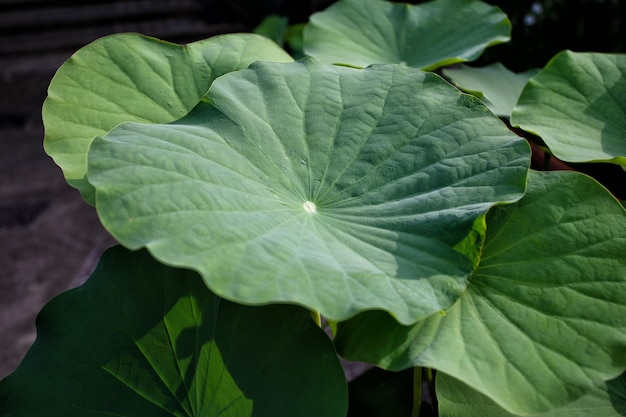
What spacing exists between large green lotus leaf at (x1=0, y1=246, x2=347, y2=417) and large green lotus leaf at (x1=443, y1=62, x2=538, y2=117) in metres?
0.56

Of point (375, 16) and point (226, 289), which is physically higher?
point (226, 289)

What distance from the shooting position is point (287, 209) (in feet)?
2.28

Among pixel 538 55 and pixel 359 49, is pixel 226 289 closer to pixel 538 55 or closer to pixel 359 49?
pixel 359 49

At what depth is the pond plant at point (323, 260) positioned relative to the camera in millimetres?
592

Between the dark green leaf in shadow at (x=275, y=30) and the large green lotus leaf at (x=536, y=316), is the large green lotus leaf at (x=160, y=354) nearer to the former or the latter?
the large green lotus leaf at (x=536, y=316)

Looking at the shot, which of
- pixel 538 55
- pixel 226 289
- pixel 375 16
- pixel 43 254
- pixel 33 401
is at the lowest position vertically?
pixel 43 254

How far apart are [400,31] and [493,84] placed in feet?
0.81

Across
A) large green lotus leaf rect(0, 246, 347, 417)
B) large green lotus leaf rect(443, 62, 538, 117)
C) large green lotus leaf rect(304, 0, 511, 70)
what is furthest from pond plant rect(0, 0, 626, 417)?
large green lotus leaf rect(304, 0, 511, 70)

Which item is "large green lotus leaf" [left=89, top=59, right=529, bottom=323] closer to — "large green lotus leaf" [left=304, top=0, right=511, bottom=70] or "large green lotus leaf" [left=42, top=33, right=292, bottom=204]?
"large green lotus leaf" [left=42, top=33, right=292, bottom=204]

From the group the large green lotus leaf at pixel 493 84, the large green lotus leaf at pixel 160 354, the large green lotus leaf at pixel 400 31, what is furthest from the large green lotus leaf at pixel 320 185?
the large green lotus leaf at pixel 400 31

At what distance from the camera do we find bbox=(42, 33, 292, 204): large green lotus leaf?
84 centimetres

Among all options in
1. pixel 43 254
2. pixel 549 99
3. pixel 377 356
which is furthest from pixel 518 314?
pixel 43 254

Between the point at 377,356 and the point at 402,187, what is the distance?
0.66 ft

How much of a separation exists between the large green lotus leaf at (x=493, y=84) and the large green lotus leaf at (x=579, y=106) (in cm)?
11
